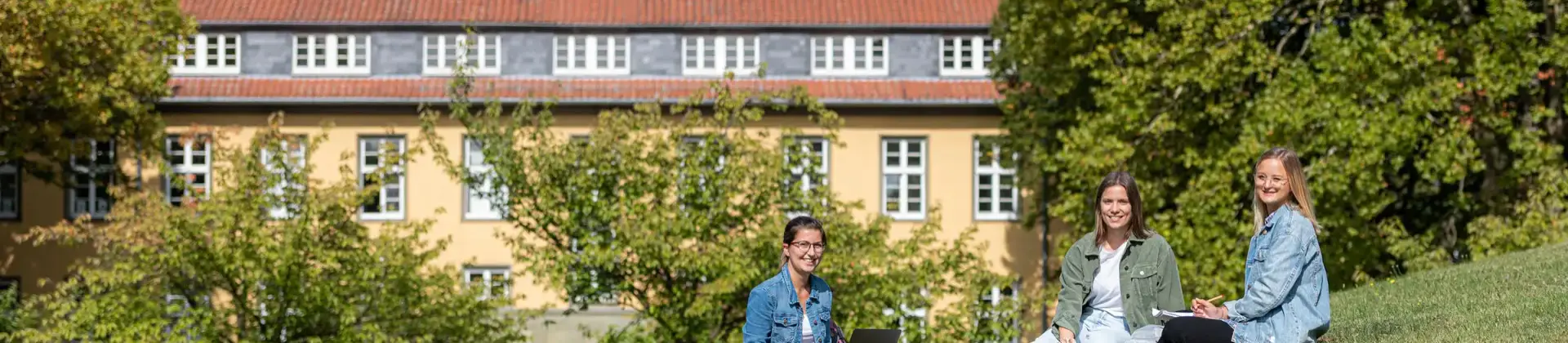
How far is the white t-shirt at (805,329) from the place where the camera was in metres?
7.03

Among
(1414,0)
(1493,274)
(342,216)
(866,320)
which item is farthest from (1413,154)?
(342,216)

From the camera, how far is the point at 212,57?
3130cm

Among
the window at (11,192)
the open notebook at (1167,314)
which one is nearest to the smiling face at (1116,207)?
the open notebook at (1167,314)

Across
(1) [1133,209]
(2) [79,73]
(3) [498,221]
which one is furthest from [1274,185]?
(3) [498,221]

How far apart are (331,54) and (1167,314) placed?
25.7 m

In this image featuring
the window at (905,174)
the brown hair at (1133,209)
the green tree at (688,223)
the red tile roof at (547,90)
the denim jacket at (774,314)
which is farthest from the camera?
the window at (905,174)

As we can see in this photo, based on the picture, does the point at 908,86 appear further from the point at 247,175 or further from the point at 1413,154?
the point at 247,175

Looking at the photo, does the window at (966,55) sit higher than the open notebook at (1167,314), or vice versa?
the window at (966,55)

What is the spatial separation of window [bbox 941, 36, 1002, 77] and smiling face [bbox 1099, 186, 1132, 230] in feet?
80.2

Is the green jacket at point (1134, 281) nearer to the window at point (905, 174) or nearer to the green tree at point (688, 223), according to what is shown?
the green tree at point (688, 223)

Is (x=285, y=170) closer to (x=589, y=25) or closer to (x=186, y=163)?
(x=589, y=25)

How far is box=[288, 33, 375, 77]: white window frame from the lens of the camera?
31.1 metres

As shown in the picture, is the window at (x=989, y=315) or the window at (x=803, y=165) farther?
the window at (x=803, y=165)

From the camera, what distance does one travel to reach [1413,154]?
79.3ft
